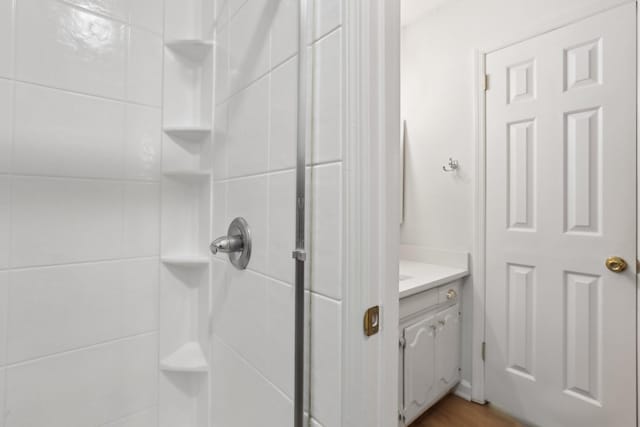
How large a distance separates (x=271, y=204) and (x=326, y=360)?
1.13 ft

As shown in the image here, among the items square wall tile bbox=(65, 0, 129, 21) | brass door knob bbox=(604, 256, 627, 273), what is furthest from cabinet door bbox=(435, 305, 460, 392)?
square wall tile bbox=(65, 0, 129, 21)

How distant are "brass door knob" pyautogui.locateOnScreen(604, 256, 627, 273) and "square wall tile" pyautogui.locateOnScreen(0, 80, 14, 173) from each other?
2.22m

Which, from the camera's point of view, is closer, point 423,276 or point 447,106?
point 423,276

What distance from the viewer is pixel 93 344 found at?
888 mm

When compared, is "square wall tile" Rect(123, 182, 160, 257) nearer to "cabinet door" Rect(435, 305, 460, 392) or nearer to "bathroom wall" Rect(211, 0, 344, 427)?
"bathroom wall" Rect(211, 0, 344, 427)

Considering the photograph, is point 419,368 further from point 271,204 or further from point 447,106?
point 447,106

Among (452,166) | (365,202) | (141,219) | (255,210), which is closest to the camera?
(365,202)

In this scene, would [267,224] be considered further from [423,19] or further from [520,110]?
[423,19]

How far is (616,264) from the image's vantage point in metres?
1.32

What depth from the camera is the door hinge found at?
1.64 ft

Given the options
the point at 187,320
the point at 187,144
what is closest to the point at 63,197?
the point at 187,144

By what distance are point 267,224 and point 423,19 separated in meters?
2.18

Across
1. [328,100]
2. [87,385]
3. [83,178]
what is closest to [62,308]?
[87,385]

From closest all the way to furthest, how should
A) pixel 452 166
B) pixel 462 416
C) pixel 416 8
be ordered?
pixel 462 416 → pixel 452 166 → pixel 416 8
